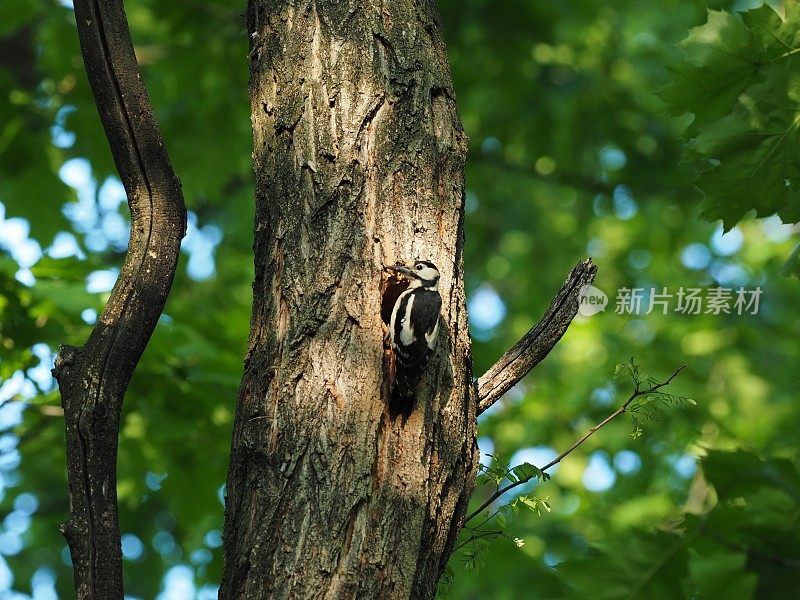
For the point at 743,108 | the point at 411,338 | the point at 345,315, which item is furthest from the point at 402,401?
the point at 743,108

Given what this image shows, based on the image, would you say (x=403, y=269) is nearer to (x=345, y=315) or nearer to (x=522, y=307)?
(x=345, y=315)

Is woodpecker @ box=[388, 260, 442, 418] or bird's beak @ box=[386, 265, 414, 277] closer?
woodpecker @ box=[388, 260, 442, 418]

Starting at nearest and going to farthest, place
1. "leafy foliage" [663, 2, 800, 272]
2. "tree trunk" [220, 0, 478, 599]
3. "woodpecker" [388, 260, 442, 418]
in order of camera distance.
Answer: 1. "tree trunk" [220, 0, 478, 599]
2. "woodpecker" [388, 260, 442, 418]
3. "leafy foliage" [663, 2, 800, 272]

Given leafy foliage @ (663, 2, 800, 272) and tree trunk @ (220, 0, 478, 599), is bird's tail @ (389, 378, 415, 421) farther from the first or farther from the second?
leafy foliage @ (663, 2, 800, 272)

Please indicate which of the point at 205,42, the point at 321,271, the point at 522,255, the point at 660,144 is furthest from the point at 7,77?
the point at 522,255

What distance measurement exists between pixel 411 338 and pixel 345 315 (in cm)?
18

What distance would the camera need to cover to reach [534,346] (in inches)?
95.5

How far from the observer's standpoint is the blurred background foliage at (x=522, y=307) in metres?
4.18

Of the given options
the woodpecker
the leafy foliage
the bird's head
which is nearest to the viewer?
the woodpecker

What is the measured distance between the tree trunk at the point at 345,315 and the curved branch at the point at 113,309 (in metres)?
0.26

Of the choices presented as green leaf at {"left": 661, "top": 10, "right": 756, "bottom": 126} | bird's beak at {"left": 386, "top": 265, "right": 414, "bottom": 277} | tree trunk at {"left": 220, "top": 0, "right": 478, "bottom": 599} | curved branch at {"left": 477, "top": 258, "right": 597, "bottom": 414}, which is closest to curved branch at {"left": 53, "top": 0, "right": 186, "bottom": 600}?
tree trunk at {"left": 220, "top": 0, "right": 478, "bottom": 599}

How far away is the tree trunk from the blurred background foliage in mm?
549

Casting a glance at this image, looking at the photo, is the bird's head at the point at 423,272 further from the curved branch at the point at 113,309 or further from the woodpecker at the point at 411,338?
the curved branch at the point at 113,309

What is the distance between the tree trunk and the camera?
2.04 meters
